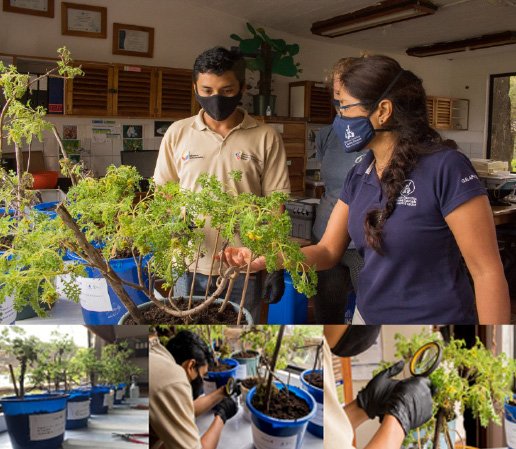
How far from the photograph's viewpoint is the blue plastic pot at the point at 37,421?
925mm

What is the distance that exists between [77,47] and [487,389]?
5.55 metres

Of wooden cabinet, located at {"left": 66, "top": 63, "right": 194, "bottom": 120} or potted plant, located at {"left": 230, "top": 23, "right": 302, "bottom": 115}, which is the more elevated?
potted plant, located at {"left": 230, "top": 23, "right": 302, "bottom": 115}

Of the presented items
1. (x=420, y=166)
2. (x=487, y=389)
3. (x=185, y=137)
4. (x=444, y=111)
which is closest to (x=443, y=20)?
(x=444, y=111)

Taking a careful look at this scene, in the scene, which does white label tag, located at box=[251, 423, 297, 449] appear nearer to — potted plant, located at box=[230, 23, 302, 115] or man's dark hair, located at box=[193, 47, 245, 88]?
man's dark hair, located at box=[193, 47, 245, 88]

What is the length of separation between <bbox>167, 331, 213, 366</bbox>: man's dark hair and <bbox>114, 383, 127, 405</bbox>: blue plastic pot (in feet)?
0.30

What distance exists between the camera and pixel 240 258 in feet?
5.02

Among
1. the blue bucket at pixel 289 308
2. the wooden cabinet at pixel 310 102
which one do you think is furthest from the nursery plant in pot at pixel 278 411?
the wooden cabinet at pixel 310 102

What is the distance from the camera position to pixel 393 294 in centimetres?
176

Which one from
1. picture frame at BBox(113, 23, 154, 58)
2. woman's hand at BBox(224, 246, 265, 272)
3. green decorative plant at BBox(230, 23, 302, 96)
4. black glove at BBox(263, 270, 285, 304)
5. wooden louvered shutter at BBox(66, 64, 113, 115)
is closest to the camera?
woman's hand at BBox(224, 246, 265, 272)

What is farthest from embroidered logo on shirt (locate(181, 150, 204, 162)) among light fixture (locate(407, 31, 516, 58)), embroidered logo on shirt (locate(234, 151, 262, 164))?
light fixture (locate(407, 31, 516, 58))

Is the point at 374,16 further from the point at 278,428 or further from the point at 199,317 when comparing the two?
the point at 278,428

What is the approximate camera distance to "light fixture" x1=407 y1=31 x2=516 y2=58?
293 inches

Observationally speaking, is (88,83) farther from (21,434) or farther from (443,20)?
(21,434)

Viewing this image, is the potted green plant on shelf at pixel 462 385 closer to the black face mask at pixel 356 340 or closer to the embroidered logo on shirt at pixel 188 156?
the black face mask at pixel 356 340
